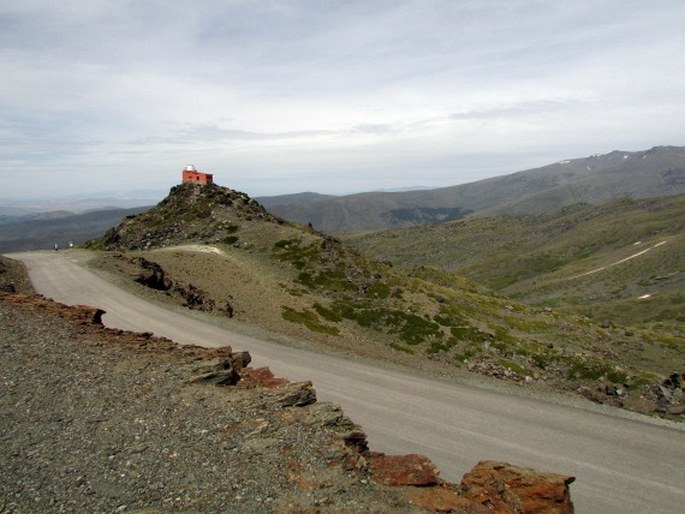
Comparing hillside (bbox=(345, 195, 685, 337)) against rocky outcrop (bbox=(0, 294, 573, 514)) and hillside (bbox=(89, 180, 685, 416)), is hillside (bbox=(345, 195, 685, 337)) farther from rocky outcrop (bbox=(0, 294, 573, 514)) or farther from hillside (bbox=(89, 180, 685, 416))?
rocky outcrop (bbox=(0, 294, 573, 514))

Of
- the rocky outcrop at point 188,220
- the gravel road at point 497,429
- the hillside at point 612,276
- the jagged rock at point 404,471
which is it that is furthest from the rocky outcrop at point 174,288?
the hillside at point 612,276

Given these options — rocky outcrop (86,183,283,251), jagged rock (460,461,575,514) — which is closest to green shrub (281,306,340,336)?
rocky outcrop (86,183,283,251)

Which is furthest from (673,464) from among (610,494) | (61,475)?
(61,475)

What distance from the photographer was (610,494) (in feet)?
60.2

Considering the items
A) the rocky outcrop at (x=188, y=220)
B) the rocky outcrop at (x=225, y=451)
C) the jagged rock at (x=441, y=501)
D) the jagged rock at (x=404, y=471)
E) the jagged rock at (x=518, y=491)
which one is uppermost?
the rocky outcrop at (x=188, y=220)

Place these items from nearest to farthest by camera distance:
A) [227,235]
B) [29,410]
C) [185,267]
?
[29,410] → [185,267] → [227,235]

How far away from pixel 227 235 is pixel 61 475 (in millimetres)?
62707

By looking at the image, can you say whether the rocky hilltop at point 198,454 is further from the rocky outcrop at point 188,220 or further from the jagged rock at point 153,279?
the rocky outcrop at point 188,220

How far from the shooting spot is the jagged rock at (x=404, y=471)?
535 inches

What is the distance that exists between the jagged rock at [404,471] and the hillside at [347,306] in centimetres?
1822

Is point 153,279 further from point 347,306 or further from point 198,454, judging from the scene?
point 198,454

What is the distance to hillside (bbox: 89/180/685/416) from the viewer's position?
142 ft

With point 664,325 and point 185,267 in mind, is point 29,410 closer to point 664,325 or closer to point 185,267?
point 185,267

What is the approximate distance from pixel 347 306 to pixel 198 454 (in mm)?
41588
